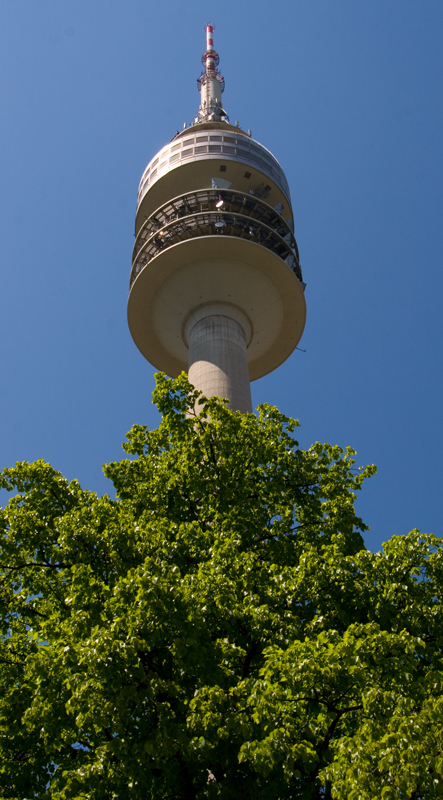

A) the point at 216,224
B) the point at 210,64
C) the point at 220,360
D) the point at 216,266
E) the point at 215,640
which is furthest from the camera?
the point at 210,64

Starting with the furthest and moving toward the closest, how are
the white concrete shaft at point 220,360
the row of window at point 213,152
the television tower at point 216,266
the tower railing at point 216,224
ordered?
the row of window at point 213,152, the tower railing at point 216,224, the television tower at point 216,266, the white concrete shaft at point 220,360

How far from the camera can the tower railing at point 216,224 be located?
29.3m

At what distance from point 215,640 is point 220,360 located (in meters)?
16.6

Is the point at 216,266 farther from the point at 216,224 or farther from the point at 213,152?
the point at 213,152

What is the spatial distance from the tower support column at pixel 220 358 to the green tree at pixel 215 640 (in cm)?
1065

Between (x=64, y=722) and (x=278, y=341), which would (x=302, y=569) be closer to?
(x=64, y=722)

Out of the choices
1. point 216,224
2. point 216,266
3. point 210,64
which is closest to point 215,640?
point 216,266

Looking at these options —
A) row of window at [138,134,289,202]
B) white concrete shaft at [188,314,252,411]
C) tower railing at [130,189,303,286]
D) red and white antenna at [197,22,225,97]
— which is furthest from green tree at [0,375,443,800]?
red and white antenna at [197,22,225,97]

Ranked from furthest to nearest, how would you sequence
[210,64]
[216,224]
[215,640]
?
[210,64], [216,224], [215,640]

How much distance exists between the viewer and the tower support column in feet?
82.4

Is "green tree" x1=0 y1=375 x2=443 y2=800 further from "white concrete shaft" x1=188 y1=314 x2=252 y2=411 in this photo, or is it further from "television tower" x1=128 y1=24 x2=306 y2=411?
"television tower" x1=128 y1=24 x2=306 y2=411

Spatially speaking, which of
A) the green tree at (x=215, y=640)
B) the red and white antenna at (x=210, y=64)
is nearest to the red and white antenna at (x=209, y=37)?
the red and white antenna at (x=210, y=64)

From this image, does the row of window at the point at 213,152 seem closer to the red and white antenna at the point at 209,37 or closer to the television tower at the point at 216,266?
the television tower at the point at 216,266

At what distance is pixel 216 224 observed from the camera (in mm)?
28797
